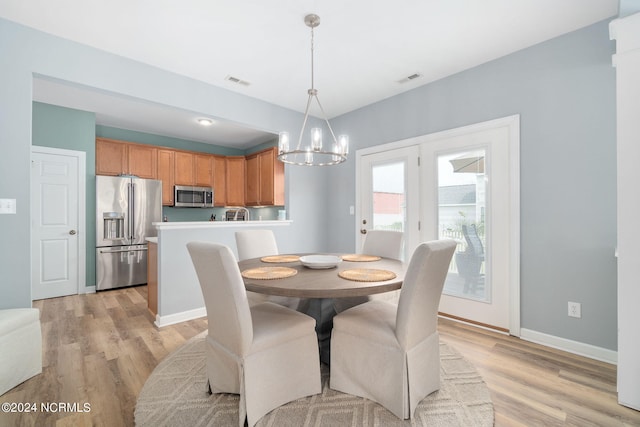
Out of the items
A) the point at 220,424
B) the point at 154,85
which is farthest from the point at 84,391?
the point at 154,85

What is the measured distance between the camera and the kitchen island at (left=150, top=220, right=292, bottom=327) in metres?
2.91

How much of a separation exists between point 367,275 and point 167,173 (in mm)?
4413

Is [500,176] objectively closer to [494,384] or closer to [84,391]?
[494,384]

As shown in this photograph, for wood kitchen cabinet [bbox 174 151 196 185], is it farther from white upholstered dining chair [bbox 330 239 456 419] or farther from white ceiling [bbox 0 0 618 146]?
white upholstered dining chair [bbox 330 239 456 419]

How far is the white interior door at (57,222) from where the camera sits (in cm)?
377

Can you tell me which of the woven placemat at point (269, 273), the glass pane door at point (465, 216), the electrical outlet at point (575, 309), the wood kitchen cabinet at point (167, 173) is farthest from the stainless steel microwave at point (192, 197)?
the electrical outlet at point (575, 309)

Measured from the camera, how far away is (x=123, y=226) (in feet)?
14.2

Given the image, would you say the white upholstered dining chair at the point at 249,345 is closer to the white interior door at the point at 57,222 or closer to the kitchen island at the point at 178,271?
the kitchen island at the point at 178,271

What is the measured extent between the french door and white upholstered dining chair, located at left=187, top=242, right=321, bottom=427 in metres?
1.88

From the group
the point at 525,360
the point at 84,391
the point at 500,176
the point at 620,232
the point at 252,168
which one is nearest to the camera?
the point at 620,232

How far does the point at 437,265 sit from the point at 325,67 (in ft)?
7.19

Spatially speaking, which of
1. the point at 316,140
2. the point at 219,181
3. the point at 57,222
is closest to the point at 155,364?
the point at 316,140

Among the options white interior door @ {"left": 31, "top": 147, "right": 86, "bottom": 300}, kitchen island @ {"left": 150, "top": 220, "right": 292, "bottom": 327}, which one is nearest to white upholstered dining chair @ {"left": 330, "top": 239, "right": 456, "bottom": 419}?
kitchen island @ {"left": 150, "top": 220, "right": 292, "bottom": 327}

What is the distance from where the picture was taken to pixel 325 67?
2.83 metres
